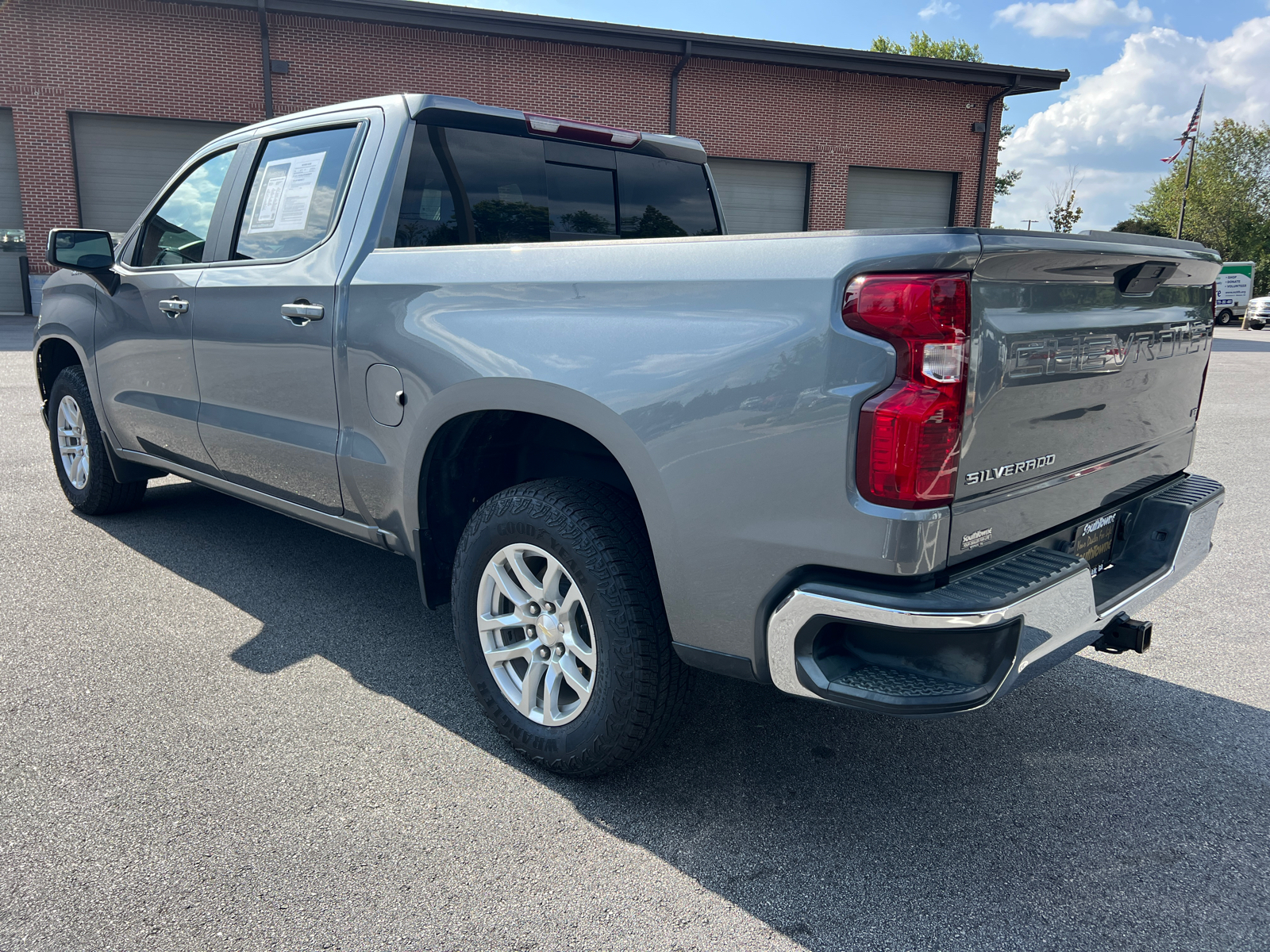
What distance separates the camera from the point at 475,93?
838 inches

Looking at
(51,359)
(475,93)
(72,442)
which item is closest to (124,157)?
(475,93)

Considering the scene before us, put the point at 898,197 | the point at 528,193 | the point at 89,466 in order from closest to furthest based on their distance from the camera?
the point at 528,193 < the point at 89,466 < the point at 898,197

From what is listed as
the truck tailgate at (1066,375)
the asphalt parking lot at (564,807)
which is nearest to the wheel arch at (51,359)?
the asphalt parking lot at (564,807)

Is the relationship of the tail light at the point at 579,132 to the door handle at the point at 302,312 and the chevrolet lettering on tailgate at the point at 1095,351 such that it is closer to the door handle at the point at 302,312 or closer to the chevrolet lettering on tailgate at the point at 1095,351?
the door handle at the point at 302,312

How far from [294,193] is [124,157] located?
1950cm

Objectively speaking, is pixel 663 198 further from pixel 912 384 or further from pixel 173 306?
pixel 912 384

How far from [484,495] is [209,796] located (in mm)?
1224

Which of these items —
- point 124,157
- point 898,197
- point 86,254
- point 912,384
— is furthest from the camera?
point 898,197

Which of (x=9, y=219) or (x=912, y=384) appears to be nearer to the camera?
(x=912, y=384)

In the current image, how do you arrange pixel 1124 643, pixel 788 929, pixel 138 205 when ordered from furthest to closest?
pixel 138 205 < pixel 1124 643 < pixel 788 929

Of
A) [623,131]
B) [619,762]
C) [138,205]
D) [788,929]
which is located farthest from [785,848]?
[138,205]

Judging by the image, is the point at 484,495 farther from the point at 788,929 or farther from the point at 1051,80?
the point at 1051,80

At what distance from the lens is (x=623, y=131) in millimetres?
3850

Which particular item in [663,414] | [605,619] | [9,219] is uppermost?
[9,219]
